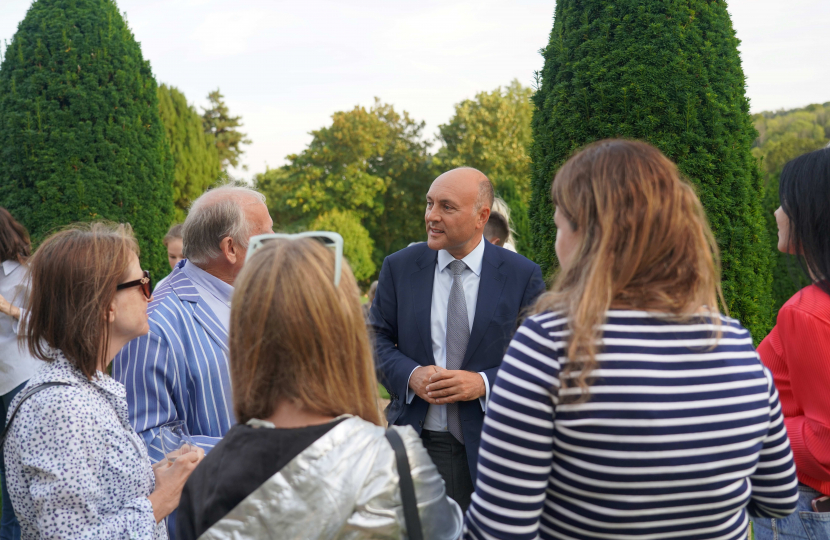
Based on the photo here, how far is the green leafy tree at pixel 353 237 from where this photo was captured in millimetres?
33156

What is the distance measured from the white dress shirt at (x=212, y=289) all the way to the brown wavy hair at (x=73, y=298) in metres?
0.76

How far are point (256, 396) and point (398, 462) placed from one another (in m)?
0.37

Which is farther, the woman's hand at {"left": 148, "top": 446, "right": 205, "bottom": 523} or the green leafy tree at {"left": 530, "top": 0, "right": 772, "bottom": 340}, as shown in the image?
the green leafy tree at {"left": 530, "top": 0, "right": 772, "bottom": 340}

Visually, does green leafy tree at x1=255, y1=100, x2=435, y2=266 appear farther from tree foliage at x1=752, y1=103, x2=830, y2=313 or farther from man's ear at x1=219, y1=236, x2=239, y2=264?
man's ear at x1=219, y1=236, x2=239, y2=264

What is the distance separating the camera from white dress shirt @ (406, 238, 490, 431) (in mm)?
3344

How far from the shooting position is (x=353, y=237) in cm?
3444

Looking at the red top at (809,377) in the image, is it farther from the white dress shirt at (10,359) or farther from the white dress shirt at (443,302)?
the white dress shirt at (10,359)

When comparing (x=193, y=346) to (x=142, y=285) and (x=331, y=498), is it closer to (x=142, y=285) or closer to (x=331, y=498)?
(x=142, y=285)

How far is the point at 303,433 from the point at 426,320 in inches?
83.7

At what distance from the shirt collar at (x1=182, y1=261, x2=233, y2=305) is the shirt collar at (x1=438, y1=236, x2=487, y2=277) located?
4.15 ft

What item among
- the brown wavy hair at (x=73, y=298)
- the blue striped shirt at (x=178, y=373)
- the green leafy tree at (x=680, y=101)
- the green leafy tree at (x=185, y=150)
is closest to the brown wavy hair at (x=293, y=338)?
the brown wavy hair at (x=73, y=298)

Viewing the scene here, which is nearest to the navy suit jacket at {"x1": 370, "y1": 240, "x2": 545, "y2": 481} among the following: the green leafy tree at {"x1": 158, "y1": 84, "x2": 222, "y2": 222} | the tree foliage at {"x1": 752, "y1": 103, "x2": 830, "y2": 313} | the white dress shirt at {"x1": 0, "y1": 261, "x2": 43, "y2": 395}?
the white dress shirt at {"x1": 0, "y1": 261, "x2": 43, "y2": 395}

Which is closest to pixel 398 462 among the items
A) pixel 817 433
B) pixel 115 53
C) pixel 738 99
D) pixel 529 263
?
pixel 817 433

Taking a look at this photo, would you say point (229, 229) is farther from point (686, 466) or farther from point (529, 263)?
point (686, 466)
